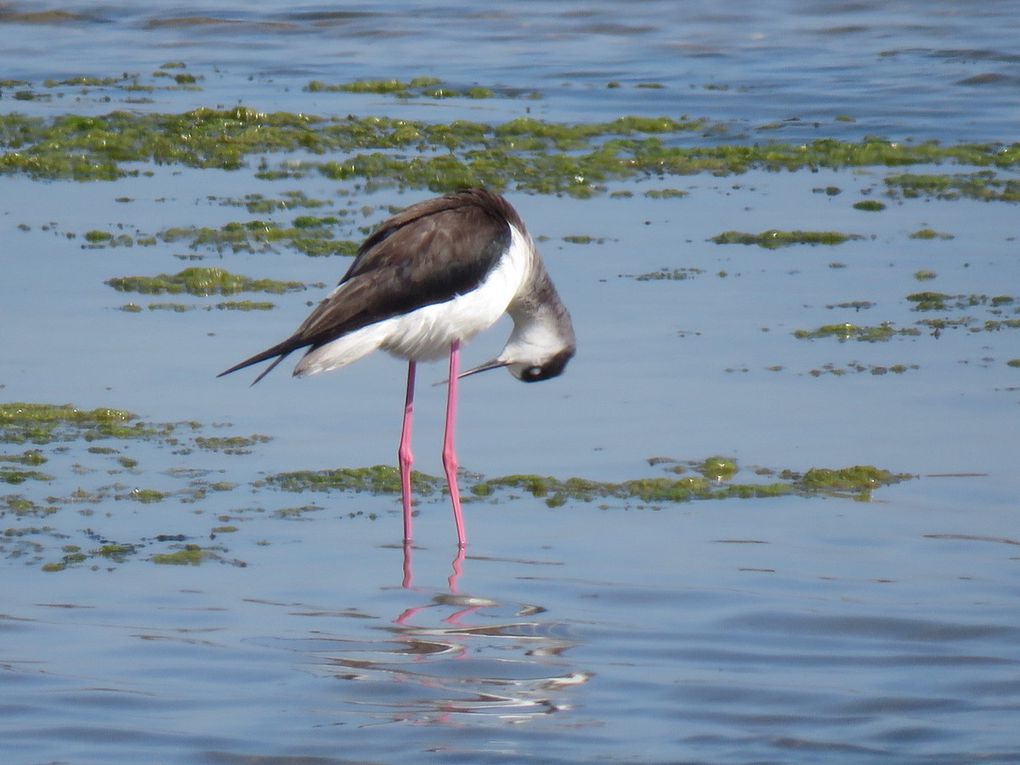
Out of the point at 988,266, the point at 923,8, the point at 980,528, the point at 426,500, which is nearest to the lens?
the point at 980,528

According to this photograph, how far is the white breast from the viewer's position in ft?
19.2

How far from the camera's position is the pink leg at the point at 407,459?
5715 mm

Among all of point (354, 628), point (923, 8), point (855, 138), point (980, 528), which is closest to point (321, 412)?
point (354, 628)

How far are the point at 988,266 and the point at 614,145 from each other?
320 cm

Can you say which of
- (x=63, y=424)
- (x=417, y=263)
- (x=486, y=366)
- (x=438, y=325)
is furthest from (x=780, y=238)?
(x=63, y=424)

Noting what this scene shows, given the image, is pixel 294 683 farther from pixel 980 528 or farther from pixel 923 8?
pixel 923 8

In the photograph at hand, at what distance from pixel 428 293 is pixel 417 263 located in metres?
0.11

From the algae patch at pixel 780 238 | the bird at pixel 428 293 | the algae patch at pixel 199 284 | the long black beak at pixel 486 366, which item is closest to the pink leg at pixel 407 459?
the bird at pixel 428 293

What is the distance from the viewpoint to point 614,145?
11.3 meters

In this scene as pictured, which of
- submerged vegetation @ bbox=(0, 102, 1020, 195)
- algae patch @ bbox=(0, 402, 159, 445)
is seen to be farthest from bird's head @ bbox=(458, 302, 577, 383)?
submerged vegetation @ bbox=(0, 102, 1020, 195)

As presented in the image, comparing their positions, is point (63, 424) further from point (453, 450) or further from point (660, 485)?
point (660, 485)

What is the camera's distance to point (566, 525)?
18.4ft

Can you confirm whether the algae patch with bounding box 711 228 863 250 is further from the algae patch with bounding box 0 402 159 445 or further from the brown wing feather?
the algae patch with bounding box 0 402 159 445

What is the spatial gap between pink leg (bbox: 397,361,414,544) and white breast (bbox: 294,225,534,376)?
0.44ft
